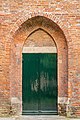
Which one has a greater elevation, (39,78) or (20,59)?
(20,59)

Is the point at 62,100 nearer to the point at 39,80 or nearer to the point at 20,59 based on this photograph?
the point at 39,80

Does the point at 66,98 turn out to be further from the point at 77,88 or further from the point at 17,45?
the point at 17,45

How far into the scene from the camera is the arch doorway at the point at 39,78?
1187 centimetres

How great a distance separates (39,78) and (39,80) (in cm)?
7

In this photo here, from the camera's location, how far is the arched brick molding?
11.7m

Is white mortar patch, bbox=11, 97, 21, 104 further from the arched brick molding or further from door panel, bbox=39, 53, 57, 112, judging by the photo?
door panel, bbox=39, 53, 57, 112

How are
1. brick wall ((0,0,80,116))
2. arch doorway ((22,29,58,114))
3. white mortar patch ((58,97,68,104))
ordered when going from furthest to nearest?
arch doorway ((22,29,58,114)) < white mortar patch ((58,97,68,104)) < brick wall ((0,0,80,116))

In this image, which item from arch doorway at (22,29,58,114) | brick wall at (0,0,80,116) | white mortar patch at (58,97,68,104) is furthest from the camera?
arch doorway at (22,29,58,114)

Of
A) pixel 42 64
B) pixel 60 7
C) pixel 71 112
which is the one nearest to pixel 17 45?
pixel 42 64

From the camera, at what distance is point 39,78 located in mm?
11906

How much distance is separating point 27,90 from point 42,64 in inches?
38.7

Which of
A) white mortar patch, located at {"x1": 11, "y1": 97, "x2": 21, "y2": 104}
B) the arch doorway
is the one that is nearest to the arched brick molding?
white mortar patch, located at {"x1": 11, "y1": 97, "x2": 21, "y2": 104}

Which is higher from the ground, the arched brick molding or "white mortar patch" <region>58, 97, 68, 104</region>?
the arched brick molding

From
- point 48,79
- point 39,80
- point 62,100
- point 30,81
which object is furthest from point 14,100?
point 62,100
